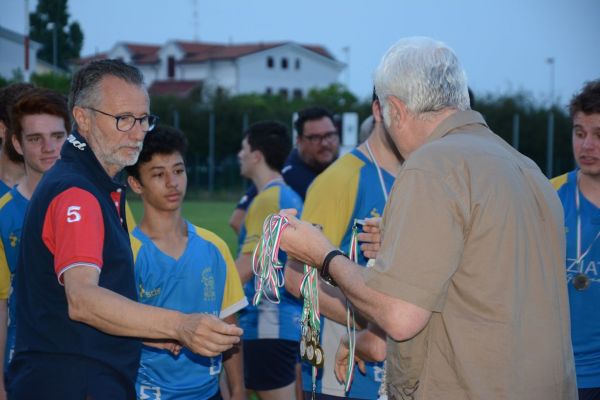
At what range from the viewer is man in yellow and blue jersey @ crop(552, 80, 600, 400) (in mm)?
4402

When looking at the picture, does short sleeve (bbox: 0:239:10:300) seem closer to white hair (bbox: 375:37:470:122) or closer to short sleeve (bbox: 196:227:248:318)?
short sleeve (bbox: 196:227:248:318)

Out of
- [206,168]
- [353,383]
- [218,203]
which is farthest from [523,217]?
[206,168]

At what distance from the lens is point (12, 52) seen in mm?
35312

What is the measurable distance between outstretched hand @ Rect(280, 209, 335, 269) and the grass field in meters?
15.1

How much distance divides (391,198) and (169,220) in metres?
2.16

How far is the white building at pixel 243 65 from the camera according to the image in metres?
76.8

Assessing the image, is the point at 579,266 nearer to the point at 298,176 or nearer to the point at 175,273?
the point at 175,273

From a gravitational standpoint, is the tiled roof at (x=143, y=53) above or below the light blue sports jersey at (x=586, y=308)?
above

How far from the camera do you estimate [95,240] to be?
10.0ft

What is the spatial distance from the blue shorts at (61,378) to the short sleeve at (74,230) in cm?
33

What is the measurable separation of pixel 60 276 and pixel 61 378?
382 mm

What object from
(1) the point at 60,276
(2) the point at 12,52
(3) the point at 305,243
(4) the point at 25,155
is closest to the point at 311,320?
(3) the point at 305,243

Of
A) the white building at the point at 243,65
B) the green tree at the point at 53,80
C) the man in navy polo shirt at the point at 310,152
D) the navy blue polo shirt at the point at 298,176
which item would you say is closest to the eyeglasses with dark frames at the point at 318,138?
the man in navy polo shirt at the point at 310,152

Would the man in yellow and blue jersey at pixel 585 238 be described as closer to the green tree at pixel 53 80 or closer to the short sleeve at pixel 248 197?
the short sleeve at pixel 248 197
